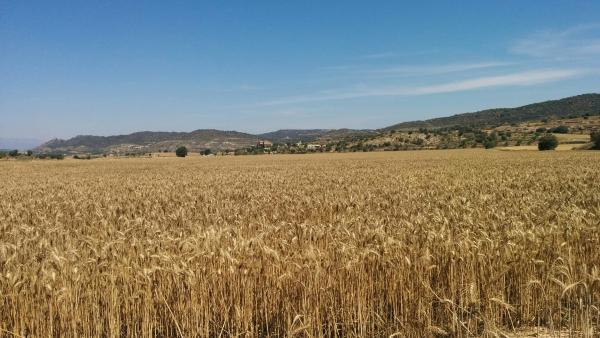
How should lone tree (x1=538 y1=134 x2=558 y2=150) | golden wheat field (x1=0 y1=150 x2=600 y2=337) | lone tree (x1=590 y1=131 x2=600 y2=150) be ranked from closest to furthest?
1. golden wheat field (x1=0 y1=150 x2=600 y2=337)
2. lone tree (x1=590 y1=131 x2=600 y2=150)
3. lone tree (x1=538 y1=134 x2=558 y2=150)

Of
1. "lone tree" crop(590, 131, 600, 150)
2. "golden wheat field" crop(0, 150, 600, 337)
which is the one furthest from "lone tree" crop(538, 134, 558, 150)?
"golden wheat field" crop(0, 150, 600, 337)

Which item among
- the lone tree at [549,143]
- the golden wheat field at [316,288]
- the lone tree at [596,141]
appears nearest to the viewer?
the golden wheat field at [316,288]

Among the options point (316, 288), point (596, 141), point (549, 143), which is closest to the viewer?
point (316, 288)

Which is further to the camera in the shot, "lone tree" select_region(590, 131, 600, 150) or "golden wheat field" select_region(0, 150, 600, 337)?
"lone tree" select_region(590, 131, 600, 150)

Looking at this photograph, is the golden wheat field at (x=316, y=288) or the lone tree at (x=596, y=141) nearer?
the golden wheat field at (x=316, y=288)

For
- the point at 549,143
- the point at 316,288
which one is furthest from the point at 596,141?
the point at 316,288

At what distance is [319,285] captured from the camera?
208 inches

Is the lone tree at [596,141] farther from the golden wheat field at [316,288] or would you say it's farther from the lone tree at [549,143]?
the golden wheat field at [316,288]

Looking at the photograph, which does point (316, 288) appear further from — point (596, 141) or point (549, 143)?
point (549, 143)

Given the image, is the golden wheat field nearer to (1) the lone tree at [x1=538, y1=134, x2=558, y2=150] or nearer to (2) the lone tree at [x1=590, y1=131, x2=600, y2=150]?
(2) the lone tree at [x1=590, y1=131, x2=600, y2=150]

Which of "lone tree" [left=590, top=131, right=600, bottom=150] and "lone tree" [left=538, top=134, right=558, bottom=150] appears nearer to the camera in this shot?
"lone tree" [left=590, top=131, right=600, bottom=150]

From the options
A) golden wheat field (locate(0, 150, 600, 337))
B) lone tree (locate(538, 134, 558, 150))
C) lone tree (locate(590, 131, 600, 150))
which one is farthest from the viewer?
lone tree (locate(538, 134, 558, 150))

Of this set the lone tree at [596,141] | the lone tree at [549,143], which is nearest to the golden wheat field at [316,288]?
the lone tree at [596,141]

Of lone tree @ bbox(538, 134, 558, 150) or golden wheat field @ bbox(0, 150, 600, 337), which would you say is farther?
lone tree @ bbox(538, 134, 558, 150)
